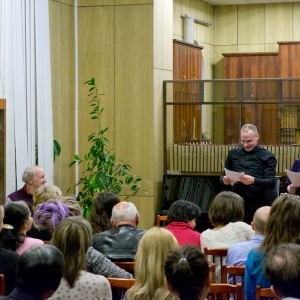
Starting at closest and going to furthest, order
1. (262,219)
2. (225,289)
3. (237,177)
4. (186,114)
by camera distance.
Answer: (225,289) → (262,219) → (237,177) → (186,114)

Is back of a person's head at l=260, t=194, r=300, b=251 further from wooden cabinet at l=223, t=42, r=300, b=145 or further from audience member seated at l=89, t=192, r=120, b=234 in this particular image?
wooden cabinet at l=223, t=42, r=300, b=145

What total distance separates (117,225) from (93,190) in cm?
458

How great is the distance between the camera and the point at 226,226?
5.84 metres

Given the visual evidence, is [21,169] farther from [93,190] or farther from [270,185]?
[270,185]

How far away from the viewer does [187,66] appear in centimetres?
1352

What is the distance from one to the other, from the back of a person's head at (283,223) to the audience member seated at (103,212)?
1.87 meters

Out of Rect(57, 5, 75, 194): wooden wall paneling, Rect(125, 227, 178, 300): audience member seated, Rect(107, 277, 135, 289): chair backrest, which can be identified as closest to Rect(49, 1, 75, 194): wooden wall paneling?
Rect(57, 5, 75, 194): wooden wall paneling

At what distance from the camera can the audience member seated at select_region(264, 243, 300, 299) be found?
305 centimetres

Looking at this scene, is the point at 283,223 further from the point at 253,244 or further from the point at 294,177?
the point at 294,177

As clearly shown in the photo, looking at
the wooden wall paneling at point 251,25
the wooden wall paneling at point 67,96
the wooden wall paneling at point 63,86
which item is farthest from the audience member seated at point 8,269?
the wooden wall paneling at point 251,25

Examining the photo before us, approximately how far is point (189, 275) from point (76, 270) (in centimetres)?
104

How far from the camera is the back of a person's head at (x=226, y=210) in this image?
19.6ft

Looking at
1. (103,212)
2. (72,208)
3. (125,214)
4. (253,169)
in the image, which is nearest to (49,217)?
(72,208)

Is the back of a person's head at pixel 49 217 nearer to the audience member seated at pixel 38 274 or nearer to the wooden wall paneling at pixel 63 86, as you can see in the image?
the audience member seated at pixel 38 274
